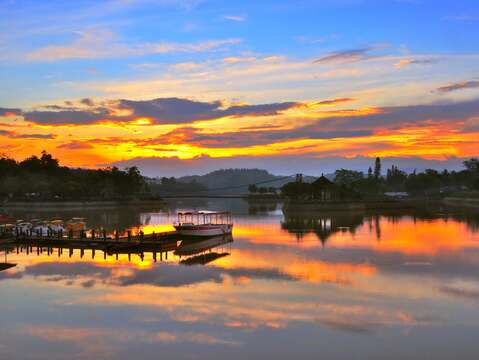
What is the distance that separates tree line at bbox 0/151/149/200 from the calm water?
92694 millimetres

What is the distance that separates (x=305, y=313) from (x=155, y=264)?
15.1 m

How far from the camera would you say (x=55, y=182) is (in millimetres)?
130625

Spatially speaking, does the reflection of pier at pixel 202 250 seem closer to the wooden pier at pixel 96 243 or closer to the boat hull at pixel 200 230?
the boat hull at pixel 200 230

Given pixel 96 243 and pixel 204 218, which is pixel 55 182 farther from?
pixel 96 243

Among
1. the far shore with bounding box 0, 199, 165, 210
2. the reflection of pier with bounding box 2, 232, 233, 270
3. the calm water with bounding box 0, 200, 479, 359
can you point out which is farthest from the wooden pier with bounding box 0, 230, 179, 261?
the far shore with bounding box 0, 199, 165, 210

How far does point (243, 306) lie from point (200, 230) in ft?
89.9

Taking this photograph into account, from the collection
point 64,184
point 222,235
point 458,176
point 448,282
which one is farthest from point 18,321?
point 458,176

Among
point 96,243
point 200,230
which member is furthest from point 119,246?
point 200,230

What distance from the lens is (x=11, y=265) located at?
3259 centimetres

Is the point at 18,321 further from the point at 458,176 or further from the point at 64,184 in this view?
the point at 458,176

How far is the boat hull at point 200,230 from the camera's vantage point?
47750mm

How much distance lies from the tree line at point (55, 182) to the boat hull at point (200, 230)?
76.4m

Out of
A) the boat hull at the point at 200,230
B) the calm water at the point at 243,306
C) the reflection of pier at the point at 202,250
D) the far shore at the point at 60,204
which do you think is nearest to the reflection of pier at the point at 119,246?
the reflection of pier at the point at 202,250

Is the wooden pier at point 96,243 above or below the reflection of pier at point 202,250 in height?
above
